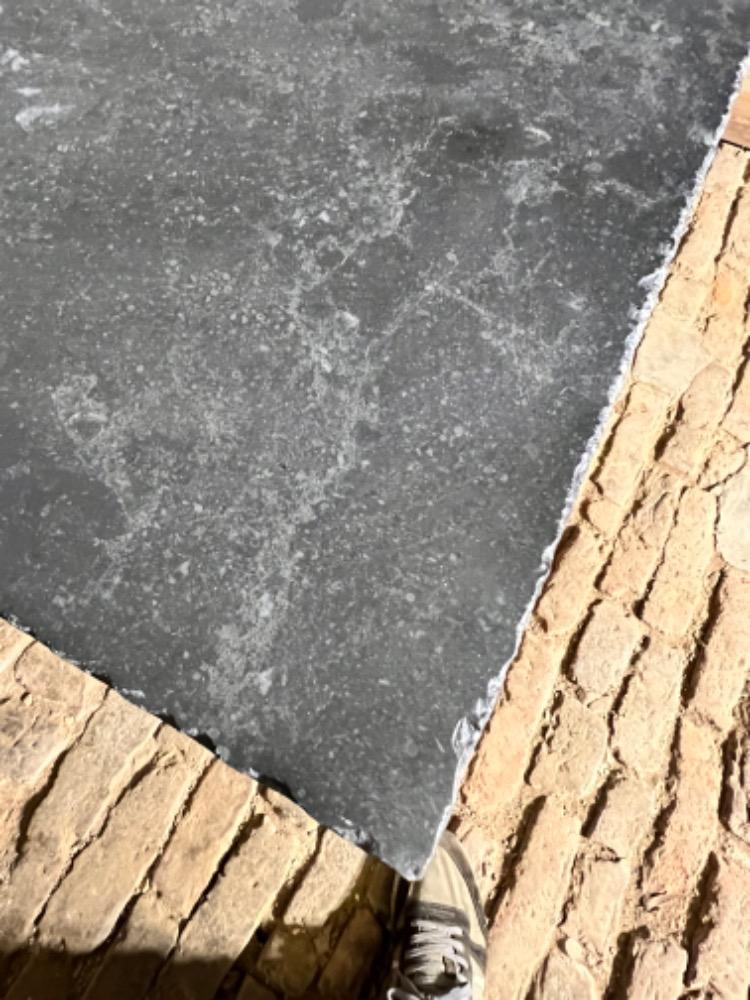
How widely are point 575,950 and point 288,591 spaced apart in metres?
1.22

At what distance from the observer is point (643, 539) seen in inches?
85.7

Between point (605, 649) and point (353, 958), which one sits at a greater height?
point (605, 649)

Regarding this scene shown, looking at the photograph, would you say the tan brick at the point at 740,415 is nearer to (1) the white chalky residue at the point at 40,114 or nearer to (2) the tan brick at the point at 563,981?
(2) the tan brick at the point at 563,981

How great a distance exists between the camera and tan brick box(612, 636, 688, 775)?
76.1 inches

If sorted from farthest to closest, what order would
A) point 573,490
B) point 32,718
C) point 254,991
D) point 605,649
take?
1. point 605,649
2. point 32,718
3. point 254,991
4. point 573,490

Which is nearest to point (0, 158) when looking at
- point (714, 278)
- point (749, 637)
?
point (749, 637)

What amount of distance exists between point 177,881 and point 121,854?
12 cm

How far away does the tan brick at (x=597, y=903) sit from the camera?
1.75 metres

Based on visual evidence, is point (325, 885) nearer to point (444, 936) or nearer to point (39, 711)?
point (444, 936)

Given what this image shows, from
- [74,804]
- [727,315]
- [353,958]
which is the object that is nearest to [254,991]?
[353,958]

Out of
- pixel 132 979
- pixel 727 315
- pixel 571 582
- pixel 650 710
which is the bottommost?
pixel 132 979

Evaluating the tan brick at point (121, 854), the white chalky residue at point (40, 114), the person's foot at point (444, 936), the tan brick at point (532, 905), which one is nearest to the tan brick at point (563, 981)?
A: the tan brick at point (532, 905)

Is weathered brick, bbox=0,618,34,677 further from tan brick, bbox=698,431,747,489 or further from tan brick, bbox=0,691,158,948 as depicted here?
tan brick, bbox=698,431,747,489

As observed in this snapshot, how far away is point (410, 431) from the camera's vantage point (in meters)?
0.96
